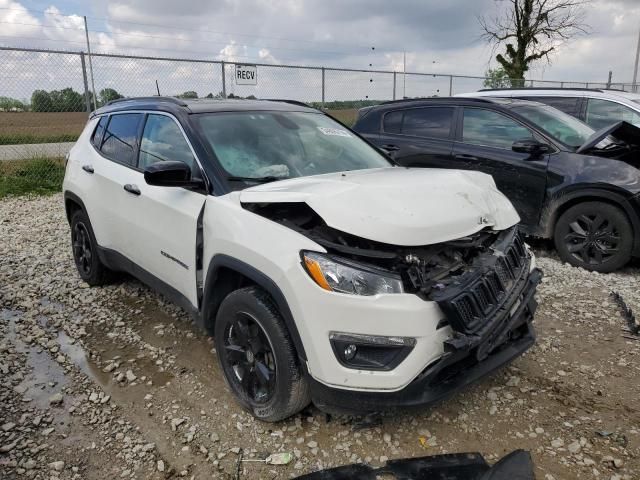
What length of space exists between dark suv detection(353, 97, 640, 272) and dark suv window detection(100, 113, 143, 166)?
3.30 meters

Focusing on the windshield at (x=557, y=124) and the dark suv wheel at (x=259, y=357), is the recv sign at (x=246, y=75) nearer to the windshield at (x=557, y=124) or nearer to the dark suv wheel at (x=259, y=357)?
the windshield at (x=557, y=124)

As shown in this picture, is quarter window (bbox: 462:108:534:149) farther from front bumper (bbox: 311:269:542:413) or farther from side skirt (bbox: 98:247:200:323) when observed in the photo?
side skirt (bbox: 98:247:200:323)

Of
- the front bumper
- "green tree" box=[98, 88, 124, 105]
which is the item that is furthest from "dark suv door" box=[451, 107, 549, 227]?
"green tree" box=[98, 88, 124, 105]

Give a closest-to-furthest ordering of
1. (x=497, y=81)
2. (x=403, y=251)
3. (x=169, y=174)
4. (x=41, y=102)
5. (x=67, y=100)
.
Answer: (x=403, y=251), (x=169, y=174), (x=41, y=102), (x=67, y=100), (x=497, y=81)

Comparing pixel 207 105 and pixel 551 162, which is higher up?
pixel 207 105

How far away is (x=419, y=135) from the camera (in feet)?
21.1

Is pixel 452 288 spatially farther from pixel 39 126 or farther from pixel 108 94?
pixel 39 126

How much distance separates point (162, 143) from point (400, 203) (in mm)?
1962

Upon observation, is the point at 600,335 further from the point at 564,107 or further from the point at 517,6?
the point at 517,6

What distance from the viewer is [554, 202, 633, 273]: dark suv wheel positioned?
4941 millimetres

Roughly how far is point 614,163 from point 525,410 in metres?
3.28

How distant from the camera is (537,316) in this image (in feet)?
13.5

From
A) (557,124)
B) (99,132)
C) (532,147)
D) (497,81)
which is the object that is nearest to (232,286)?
(99,132)

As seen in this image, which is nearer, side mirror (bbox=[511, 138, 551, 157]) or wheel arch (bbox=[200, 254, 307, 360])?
wheel arch (bbox=[200, 254, 307, 360])
